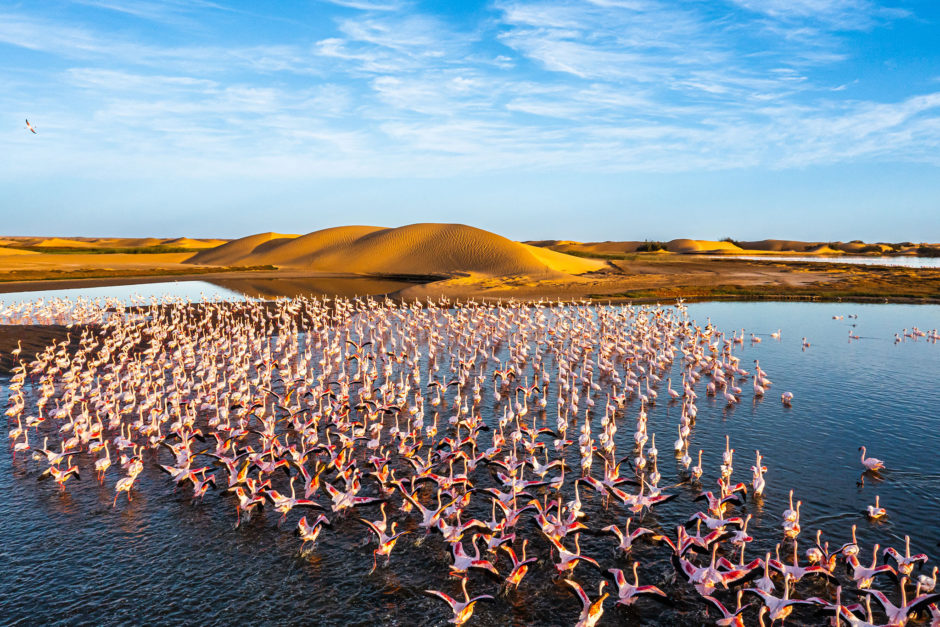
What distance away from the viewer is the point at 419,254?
12112cm

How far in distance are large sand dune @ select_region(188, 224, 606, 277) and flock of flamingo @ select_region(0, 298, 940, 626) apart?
63.7 metres

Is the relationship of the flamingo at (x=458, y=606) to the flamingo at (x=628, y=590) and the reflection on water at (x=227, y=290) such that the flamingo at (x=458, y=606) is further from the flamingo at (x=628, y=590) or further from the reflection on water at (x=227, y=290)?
the reflection on water at (x=227, y=290)

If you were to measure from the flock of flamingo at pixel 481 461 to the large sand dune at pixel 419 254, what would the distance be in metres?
63.7

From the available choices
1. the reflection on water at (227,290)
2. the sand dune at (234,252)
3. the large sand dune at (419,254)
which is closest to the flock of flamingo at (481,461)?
the reflection on water at (227,290)

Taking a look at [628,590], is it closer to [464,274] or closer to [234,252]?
Result: [464,274]

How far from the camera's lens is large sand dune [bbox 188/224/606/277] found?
10734cm

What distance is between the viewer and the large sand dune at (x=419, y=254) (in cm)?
10734

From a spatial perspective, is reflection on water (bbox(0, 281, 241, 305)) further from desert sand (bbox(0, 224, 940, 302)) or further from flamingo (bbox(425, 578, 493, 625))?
flamingo (bbox(425, 578, 493, 625))

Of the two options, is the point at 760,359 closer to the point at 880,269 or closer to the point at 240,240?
the point at 880,269

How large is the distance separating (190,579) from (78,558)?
312 centimetres

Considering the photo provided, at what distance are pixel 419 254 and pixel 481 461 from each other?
10420 centimetres

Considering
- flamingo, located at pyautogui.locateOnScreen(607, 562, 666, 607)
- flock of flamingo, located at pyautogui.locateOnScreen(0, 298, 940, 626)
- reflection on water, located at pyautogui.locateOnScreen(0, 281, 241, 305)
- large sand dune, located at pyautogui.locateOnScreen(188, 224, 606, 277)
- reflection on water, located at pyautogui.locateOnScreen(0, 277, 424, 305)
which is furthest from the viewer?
large sand dune, located at pyautogui.locateOnScreen(188, 224, 606, 277)

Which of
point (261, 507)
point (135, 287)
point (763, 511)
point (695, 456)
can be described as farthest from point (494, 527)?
point (135, 287)

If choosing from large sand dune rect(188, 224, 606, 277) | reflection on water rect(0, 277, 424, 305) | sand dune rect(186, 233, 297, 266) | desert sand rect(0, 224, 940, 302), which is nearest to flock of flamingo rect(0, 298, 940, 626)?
desert sand rect(0, 224, 940, 302)
